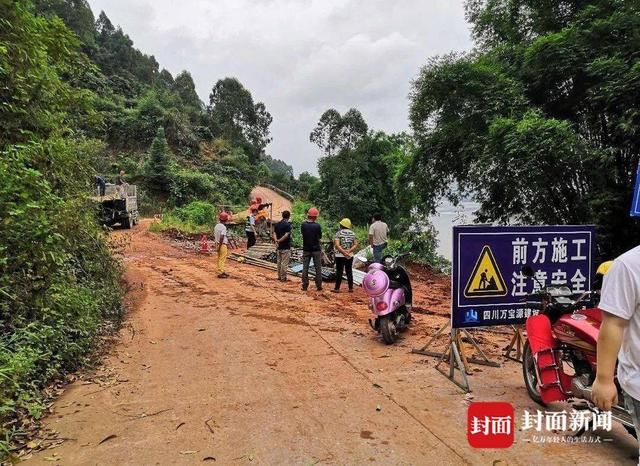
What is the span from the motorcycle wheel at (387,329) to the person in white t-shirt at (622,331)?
140 inches

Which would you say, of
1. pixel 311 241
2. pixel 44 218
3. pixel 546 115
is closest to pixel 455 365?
pixel 44 218

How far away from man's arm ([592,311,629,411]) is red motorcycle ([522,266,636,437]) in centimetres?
136

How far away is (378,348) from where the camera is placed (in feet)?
17.8

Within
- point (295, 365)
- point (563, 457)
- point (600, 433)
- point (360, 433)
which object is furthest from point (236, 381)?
point (600, 433)

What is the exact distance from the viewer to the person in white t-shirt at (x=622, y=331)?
190cm

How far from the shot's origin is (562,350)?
3.64 meters

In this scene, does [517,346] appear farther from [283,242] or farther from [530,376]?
[283,242]

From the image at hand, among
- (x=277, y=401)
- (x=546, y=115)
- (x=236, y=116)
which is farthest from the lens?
(x=236, y=116)

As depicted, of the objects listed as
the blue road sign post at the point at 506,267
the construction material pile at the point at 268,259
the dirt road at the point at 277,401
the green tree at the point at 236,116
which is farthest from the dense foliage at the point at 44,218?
the green tree at the point at 236,116

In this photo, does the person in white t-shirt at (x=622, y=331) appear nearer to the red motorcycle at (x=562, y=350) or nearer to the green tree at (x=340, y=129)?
the red motorcycle at (x=562, y=350)

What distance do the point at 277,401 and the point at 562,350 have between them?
2.38 metres

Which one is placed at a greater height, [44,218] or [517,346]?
[44,218]

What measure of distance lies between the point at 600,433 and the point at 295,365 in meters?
2.75

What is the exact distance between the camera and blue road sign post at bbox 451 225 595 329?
4309 mm
